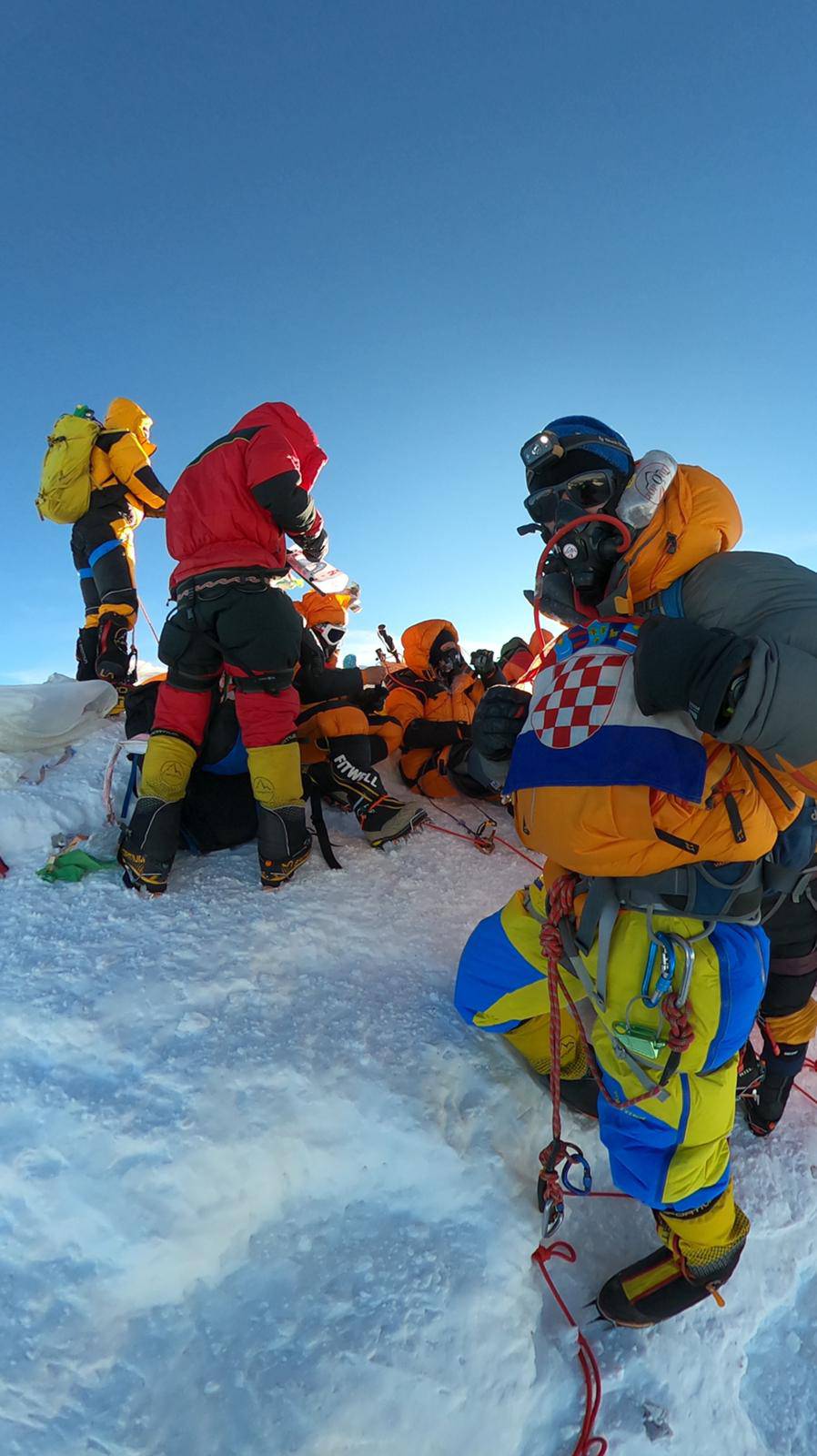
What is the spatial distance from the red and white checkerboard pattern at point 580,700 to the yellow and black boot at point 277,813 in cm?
152

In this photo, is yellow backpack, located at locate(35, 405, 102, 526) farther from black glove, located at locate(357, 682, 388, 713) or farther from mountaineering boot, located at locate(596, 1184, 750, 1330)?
mountaineering boot, located at locate(596, 1184, 750, 1330)

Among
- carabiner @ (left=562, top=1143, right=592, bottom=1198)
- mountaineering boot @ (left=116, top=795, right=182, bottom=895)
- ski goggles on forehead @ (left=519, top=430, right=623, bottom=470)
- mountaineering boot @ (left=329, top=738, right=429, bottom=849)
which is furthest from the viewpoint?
mountaineering boot @ (left=329, top=738, right=429, bottom=849)

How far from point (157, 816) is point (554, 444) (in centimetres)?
219

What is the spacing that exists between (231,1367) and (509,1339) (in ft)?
2.27

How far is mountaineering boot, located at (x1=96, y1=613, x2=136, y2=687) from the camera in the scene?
490 cm

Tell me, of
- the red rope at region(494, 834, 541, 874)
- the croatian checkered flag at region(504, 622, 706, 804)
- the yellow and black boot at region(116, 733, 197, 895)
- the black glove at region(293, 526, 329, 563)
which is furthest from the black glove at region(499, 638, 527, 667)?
the croatian checkered flag at region(504, 622, 706, 804)

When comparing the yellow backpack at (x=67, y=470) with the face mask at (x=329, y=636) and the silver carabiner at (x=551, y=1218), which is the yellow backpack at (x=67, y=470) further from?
the silver carabiner at (x=551, y=1218)

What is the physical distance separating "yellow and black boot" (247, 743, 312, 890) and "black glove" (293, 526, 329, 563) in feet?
3.28

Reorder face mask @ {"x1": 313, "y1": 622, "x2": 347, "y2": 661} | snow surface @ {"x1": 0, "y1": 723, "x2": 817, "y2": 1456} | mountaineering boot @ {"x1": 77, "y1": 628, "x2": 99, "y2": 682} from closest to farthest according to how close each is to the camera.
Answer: snow surface @ {"x1": 0, "y1": 723, "x2": 817, "y2": 1456} → face mask @ {"x1": 313, "y1": 622, "x2": 347, "y2": 661} → mountaineering boot @ {"x1": 77, "y1": 628, "x2": 99, "y2": 682}

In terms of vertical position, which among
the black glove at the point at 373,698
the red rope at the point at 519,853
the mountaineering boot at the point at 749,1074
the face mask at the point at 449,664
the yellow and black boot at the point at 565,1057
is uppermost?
the face mask at the point at 449,664

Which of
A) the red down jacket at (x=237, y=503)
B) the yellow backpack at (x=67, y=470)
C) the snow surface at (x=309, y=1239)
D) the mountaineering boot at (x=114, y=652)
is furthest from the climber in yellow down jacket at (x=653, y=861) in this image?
the yellow backpack at (x=67, y=470)

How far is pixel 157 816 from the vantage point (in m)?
2.92

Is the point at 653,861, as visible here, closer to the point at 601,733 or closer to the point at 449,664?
the point at 601,733

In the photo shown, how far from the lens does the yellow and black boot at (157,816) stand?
2.85m
